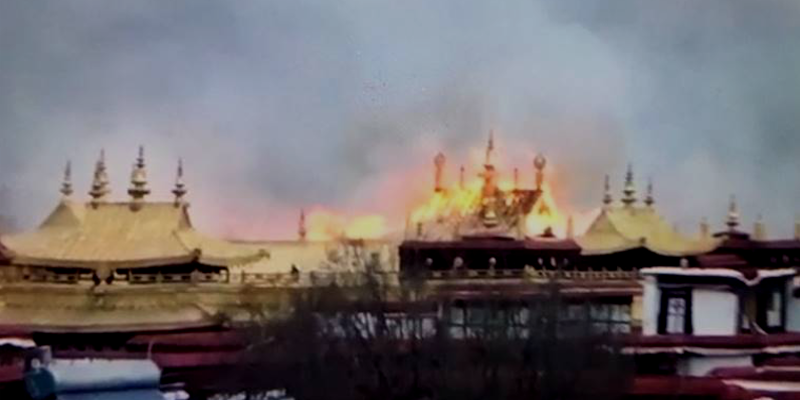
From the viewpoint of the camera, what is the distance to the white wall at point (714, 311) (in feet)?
40.0

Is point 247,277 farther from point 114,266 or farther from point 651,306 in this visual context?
point 651,306

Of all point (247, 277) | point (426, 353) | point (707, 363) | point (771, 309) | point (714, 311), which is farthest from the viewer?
point (247, 277)

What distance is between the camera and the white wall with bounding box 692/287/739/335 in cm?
1220

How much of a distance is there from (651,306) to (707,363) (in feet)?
1.89

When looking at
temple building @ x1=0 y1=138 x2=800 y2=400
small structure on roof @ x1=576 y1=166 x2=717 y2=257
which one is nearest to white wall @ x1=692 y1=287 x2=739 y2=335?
temple building @ x1=0 y1=138 x2=800 y2=400

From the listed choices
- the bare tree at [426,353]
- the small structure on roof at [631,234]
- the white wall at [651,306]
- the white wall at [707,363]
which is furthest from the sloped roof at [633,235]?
the bare tree at [426,353]

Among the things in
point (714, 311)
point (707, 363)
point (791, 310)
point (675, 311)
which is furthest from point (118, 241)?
point (791, 310)

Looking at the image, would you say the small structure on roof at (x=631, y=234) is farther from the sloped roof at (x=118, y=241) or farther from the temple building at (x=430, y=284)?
the sloped roof at (x=118, y=241)

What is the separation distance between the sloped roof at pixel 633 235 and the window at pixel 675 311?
2.90 meters

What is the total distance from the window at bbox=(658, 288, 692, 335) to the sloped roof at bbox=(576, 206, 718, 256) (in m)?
2.90

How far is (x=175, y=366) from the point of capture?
11.9 metres

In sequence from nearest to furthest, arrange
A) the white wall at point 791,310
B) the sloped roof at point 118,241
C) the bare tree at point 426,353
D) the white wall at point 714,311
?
the bare tree at point 426,353, the white wall at point 714,311, the white wall at point 791,310, the sloped roof at point 118,241

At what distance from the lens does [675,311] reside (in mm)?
12258

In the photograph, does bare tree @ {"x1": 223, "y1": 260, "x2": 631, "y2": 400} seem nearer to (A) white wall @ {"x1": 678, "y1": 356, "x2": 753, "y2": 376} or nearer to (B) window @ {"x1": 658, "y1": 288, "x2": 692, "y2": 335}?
(A) white wall @ {"x1": 678, "y1": 356, "x2": 753, "y2": 376}
